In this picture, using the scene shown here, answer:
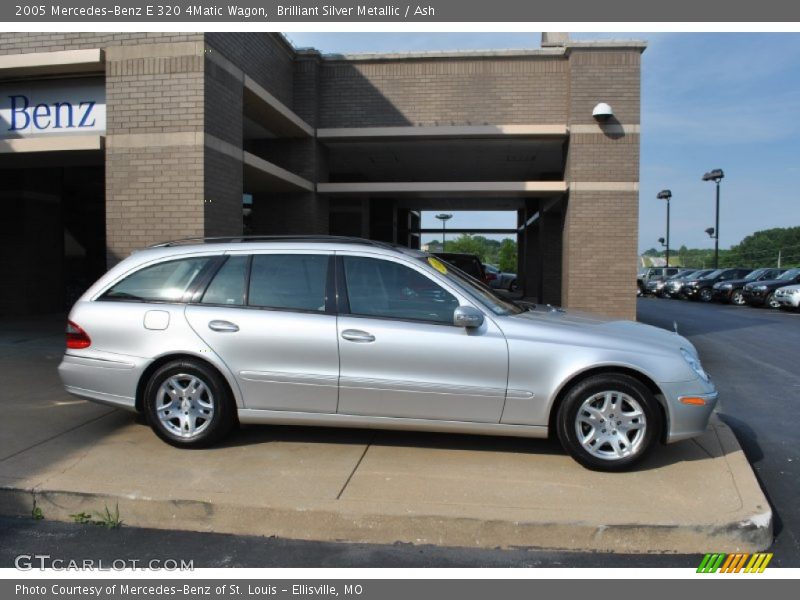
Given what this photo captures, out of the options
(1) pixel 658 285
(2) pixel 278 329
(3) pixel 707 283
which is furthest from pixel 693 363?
(1) pixel 658 285

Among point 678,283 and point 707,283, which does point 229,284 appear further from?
point 678,283

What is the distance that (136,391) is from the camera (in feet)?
16.3

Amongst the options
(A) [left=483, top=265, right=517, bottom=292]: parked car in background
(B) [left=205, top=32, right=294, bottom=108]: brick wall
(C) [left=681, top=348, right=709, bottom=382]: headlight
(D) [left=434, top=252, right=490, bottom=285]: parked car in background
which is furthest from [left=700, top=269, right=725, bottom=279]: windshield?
(C) [left=681, top=348, right=709, bottom=382]: headlight

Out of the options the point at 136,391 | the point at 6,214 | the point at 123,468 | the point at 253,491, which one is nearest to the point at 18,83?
the point at 6,214

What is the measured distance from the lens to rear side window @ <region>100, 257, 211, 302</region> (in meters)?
5.12

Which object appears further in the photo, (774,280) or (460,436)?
(774,280)

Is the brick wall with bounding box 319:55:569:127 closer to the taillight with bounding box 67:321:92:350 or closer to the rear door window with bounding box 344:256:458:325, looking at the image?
the rear door window with bounding box 344:256:458:325

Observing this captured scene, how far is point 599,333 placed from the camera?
15.1ft

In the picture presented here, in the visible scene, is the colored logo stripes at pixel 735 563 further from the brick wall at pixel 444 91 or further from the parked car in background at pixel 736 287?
the parked car in background at pixel 736 287

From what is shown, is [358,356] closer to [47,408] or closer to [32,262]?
[47,408]

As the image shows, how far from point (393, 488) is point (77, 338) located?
2.89m

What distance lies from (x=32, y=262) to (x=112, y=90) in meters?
6.73

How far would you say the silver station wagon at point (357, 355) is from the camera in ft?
14.6

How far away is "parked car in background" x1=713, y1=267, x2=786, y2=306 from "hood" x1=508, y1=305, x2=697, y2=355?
2301 cm
